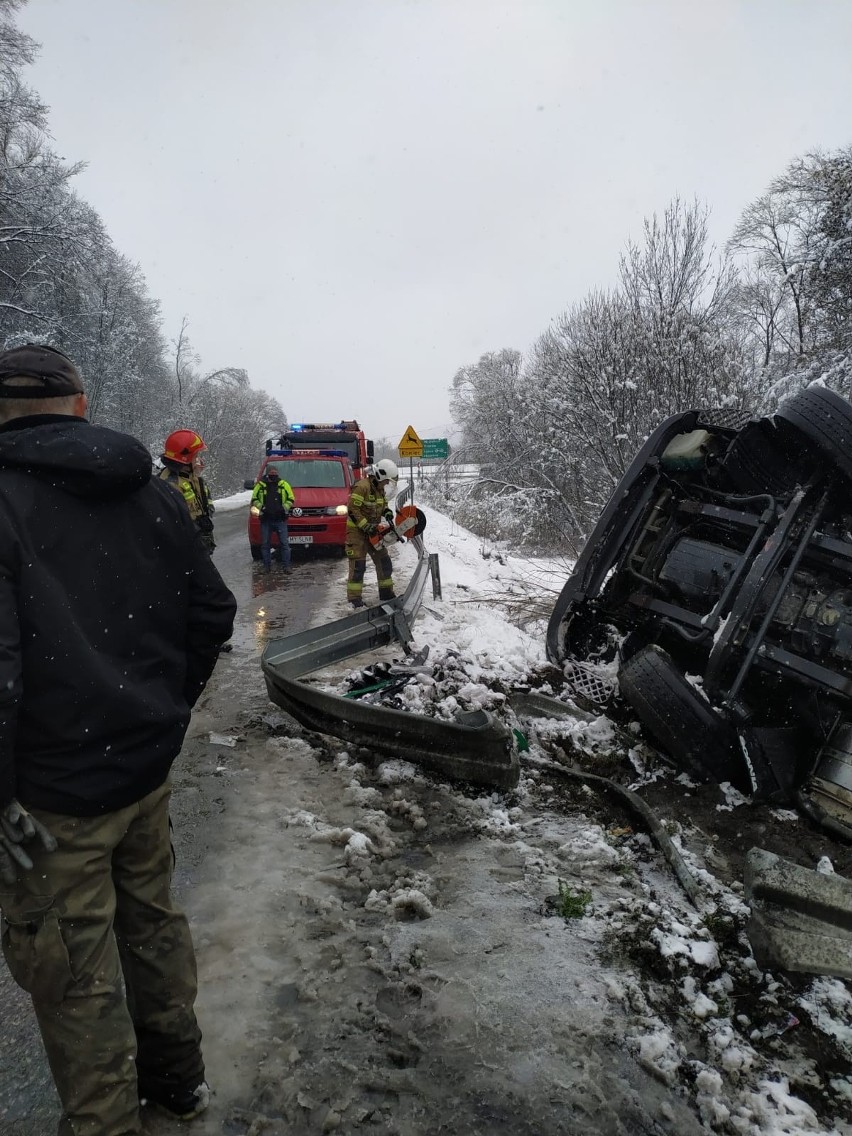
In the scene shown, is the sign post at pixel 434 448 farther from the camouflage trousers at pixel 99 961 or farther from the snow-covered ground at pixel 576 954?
the camouflage trousers at pixel 99 961

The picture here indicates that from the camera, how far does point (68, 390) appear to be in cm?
177

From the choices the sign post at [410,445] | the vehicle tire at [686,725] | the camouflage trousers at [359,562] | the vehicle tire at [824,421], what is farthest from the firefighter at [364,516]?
the sign post at [410,445]

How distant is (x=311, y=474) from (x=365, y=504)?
15.4 feet

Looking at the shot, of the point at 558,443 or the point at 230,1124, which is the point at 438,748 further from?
the point at 558,443

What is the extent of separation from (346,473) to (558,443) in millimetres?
7081

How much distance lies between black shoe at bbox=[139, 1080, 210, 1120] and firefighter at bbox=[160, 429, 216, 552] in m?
4.87

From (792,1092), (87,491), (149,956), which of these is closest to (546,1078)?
(792,1092)

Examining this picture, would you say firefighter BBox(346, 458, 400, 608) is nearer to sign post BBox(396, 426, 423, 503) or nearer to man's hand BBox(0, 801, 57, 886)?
sign post BBox(396, 426, 423, 503)

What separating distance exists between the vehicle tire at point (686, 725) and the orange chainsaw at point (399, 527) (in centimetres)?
429

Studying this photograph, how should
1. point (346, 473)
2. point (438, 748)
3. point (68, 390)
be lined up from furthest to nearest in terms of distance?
point (346, 473), point (438, 748), point (68, 390)

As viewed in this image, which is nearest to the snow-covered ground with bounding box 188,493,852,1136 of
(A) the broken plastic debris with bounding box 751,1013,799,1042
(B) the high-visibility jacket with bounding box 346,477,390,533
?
(A) the broken plastic debris with bounding box 751,1013,799,1042

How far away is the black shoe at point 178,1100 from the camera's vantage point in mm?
1868

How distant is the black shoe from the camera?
6.13 feet

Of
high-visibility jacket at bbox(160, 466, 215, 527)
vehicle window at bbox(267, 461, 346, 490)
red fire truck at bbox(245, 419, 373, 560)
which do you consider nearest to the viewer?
high-visibility jacket at bbox(160, 466, 215, 527)
